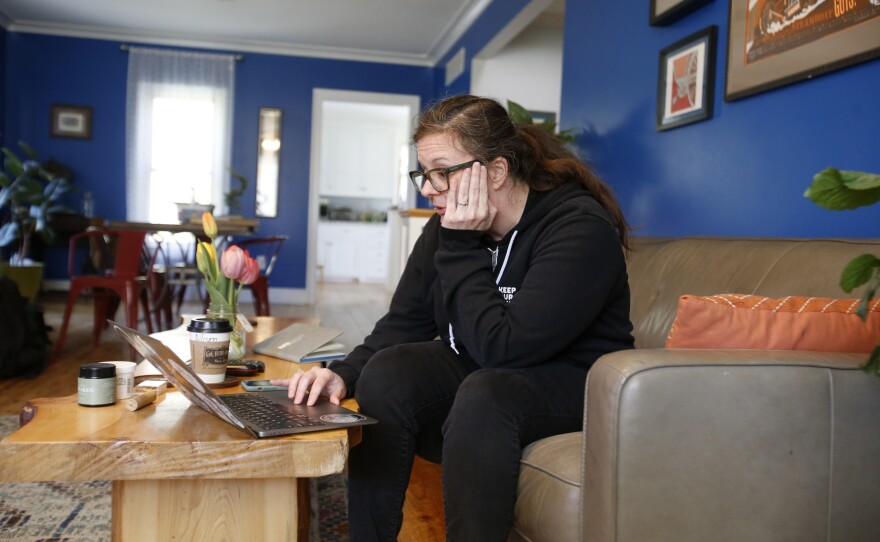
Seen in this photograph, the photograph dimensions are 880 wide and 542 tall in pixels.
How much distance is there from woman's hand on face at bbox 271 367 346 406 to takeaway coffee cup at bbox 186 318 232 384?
0.37 ft

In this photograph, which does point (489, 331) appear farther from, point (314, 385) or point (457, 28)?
point (457, 28)

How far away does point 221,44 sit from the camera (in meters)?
7.67

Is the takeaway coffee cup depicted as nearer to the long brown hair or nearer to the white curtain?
the long brown hair

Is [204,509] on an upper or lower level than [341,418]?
→ lower

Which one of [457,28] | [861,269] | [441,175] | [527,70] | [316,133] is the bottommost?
[861,269]

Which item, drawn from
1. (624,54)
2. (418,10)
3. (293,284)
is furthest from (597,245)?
(293,284)

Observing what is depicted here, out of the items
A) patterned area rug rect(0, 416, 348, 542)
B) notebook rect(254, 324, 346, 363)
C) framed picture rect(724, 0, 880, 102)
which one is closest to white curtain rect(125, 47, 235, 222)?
patterned area rug rect(0, 416, 348, 542)

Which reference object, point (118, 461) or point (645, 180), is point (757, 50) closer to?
point (645, 180)

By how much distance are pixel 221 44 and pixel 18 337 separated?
4.88 metres

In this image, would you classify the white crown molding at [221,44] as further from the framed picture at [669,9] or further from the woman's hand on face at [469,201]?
the woman's hand on face at [469,201]

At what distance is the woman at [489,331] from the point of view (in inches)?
47.5

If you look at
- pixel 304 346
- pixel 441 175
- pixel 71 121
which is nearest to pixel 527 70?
pixel 71 121

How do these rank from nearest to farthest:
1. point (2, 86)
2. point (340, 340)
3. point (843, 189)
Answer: point (843, 189) < point (340, 340) < point (2, 86)

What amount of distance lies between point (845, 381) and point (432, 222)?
920mm
